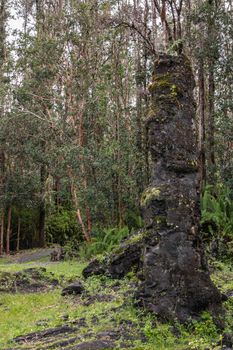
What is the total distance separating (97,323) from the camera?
20.7 ft

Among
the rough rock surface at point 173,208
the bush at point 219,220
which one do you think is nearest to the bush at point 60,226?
the bush at point 219,220

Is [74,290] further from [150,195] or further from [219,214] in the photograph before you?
[219,214]

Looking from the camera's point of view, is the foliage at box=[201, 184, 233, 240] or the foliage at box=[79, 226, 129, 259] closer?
the foliage at box=[201, 184, 233, 240]

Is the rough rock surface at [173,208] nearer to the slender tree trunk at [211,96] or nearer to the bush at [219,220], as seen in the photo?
the bush at [219,220]

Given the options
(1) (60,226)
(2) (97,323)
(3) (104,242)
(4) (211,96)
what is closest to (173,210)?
(2) (97,323)

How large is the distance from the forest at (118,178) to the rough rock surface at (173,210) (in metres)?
0.02

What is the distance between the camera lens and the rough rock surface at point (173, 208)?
620 centimetres

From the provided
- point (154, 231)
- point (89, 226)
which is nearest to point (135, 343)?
point (154, 231)

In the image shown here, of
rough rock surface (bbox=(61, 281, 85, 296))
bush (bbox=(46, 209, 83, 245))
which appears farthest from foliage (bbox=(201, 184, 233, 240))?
bush (bbox=(46, 209, 83, 245))

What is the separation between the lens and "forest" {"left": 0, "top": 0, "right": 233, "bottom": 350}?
6.24m

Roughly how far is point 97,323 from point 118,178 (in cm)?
1224

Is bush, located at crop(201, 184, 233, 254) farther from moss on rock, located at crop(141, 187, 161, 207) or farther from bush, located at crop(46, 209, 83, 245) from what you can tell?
bush, located at crop(46, 209, 83, 245)

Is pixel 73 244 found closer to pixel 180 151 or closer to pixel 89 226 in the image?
pixel 89 226

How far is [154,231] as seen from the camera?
21.3 feet
